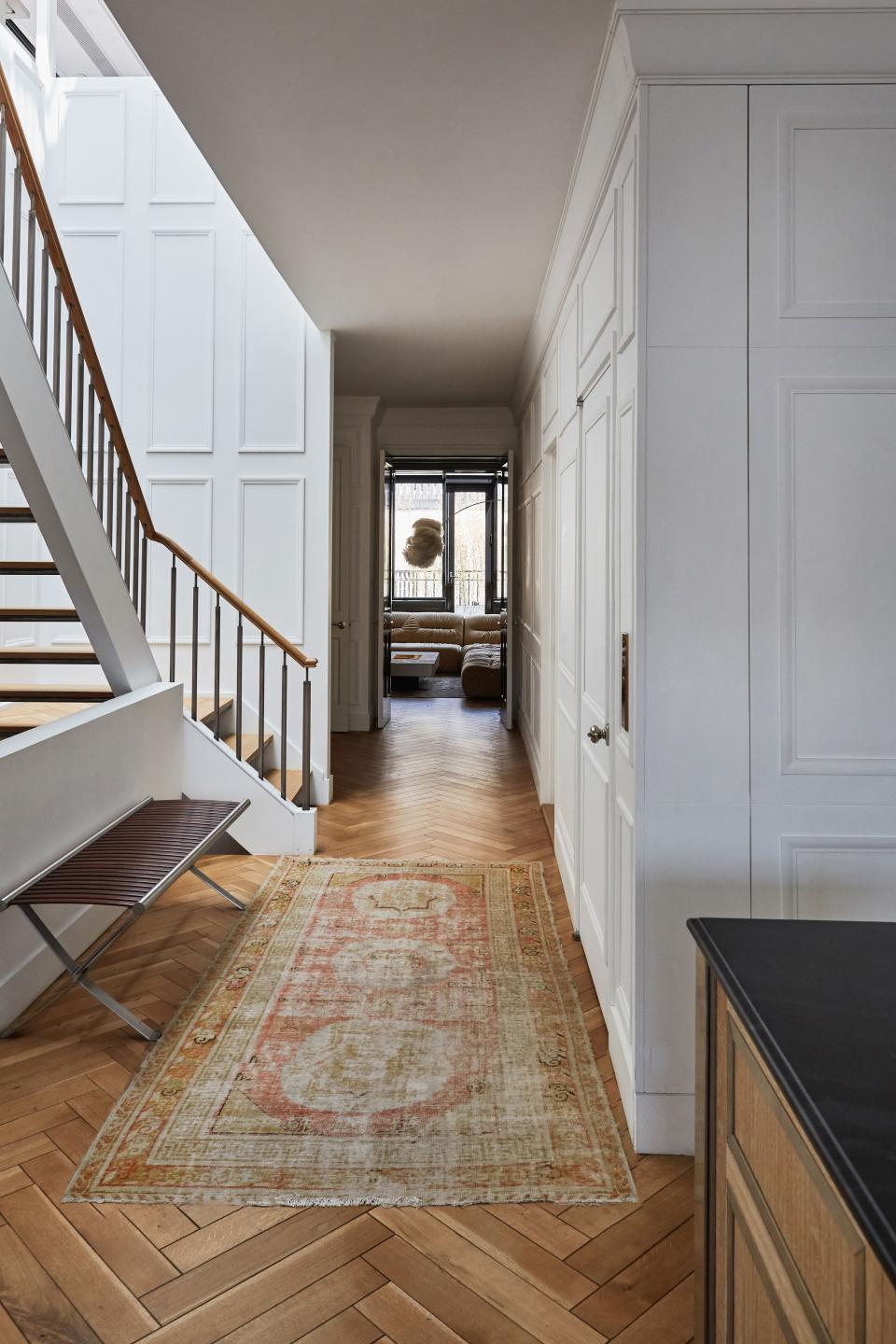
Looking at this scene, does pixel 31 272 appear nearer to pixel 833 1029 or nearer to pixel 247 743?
pixel 247 743

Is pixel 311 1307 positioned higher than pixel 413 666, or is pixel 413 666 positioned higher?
pixel 413 666

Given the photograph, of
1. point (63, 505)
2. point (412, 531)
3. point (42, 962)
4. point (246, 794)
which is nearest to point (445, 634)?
point (412, 531)

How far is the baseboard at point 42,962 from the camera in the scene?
2393 mm

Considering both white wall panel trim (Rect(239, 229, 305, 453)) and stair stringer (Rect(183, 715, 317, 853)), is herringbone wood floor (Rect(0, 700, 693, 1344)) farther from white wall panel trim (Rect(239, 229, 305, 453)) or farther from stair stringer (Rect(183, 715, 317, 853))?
white wall panel trim (Rect(239, 229, 305, 453))

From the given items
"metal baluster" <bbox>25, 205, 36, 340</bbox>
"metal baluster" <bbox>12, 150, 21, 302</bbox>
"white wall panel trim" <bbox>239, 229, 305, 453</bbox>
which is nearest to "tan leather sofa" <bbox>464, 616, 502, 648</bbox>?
"white wall panel trim" <bbox>239, 229, 305, 453</bbox>

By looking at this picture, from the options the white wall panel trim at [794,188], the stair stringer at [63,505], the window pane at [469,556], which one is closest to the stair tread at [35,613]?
the stair stringer at [63,505]

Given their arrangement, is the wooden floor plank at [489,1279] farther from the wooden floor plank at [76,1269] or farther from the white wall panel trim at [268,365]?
the white wall panel trim at [268,365]

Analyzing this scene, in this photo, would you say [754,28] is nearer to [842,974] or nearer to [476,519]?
[842,974]

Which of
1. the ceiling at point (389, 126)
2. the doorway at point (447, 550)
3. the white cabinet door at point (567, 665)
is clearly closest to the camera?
the ceiling at point (389, 126)

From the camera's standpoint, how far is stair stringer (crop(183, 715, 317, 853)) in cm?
386

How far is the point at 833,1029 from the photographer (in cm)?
89

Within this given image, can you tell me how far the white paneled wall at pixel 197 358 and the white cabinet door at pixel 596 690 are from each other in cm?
222

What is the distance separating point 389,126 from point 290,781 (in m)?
3.00

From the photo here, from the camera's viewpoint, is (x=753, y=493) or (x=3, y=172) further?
(x=3, y=172)
